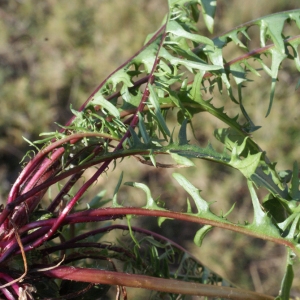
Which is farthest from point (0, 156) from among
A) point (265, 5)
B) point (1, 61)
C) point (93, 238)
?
point (265, 5)

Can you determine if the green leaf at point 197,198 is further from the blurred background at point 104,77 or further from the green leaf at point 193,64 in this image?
the blurred background at point 104,77

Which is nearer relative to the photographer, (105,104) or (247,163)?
(247,163)

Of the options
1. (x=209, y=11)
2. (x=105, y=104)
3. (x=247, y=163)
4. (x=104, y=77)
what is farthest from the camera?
(x=104, y=77)

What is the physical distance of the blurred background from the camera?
1.90 metres

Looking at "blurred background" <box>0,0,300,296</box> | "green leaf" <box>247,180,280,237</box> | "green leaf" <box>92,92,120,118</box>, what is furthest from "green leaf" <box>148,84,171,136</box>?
"blurred background" <box>0,0,300,296</box>

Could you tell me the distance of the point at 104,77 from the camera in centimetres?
218

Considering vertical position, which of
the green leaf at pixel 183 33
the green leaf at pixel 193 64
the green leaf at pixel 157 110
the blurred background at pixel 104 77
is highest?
the green leaf at pixel 183 33

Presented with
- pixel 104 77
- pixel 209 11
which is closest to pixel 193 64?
pixel 209 11

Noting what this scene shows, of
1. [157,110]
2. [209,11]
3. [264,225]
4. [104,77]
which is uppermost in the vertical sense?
[209,11]

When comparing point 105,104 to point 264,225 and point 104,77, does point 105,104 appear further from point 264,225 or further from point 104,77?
point 104,77

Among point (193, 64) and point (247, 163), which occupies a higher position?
point (193, 64)

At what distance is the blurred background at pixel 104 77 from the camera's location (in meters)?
1.90

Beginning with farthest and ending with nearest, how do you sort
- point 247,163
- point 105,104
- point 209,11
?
1. point 209,11
2. point 105,104
3. point 247,163

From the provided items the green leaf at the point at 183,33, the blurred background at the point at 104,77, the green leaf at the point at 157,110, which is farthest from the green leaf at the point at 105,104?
the blurred background at the point at 104,77
